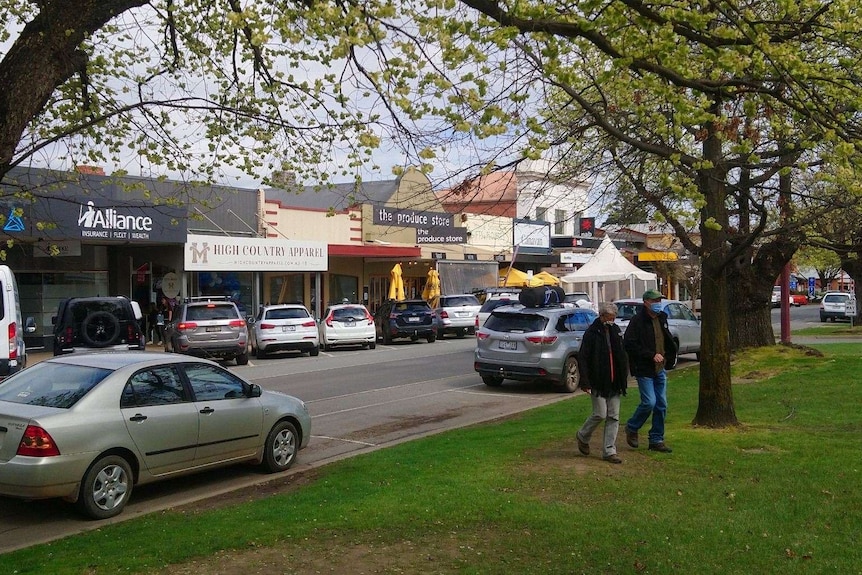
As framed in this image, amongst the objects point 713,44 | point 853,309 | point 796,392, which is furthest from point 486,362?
point 853,309

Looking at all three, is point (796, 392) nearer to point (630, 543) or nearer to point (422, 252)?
point (630, 543)

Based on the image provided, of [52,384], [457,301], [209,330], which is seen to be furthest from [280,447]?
[457,301]

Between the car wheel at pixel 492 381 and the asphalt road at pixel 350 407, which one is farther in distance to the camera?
the car wheel at pixel 492 381

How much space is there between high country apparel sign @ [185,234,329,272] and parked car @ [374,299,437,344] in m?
3.39

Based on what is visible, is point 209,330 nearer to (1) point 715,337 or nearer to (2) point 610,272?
(2) point 610,272

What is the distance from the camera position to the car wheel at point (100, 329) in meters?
17.5

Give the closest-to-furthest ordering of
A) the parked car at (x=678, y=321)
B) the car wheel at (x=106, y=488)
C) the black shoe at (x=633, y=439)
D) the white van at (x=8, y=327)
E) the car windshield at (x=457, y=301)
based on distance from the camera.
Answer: the car wheel at (x=106, y=488) < the black shoe at (x=633, y=439) < the white van at (x=8, y=327) < the parked car at (x=678, y=321) < the car windshield at (x=457, y=301)

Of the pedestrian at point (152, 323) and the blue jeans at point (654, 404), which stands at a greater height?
the pedestrian at point (152, 323)

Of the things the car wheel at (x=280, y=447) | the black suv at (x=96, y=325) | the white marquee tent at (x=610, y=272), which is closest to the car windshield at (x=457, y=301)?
the white marquee tent at (x=610, y=272)

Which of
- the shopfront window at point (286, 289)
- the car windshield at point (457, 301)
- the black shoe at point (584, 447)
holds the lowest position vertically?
the black shoe at point (584, 447)

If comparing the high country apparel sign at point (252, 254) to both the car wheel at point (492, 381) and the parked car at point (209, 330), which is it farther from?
the car wheel at point (492, 381)

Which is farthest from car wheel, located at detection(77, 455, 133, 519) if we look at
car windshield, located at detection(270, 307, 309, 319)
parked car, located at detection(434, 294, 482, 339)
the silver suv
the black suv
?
parked car, located at detection(434, 294, 482, 339)

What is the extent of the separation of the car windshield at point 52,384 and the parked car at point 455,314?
2387cm

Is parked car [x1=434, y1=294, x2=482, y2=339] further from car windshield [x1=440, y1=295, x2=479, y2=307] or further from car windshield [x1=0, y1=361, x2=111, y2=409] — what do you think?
car windshield [x1=0, y1=361, x2=111, y2=409]
